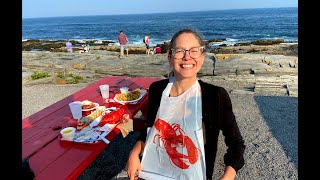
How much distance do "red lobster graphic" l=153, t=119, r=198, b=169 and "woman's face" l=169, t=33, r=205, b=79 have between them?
A: 1.42ft

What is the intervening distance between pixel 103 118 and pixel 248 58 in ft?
37.5

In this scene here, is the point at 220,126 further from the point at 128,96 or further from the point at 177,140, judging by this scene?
the point at 128,96

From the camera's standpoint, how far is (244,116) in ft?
19.2

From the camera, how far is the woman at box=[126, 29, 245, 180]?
2039 mm

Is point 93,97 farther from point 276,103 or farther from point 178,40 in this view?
point 276,103

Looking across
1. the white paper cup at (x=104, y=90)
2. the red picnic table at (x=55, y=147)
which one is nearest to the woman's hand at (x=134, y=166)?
the red picnic table at (x=55, y=147)

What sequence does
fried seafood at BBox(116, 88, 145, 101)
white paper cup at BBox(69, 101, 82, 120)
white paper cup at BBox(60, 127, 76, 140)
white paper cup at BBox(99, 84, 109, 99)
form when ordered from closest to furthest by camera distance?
white paper cup at BBox(60, 127, 76, 140) < white paper cup at BBox(69, 101, 82, 120) < fried seafood at BBox(116, 88, 145, 101) < white paper cup at BBox(99, 84, 109, 99)

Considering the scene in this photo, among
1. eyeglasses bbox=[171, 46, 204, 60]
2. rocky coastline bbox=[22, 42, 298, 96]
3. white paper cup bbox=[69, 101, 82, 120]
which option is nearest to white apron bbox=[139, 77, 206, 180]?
eyeglasses bbox=[171, 46, 204, 60]

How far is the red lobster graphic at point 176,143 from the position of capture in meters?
2.04

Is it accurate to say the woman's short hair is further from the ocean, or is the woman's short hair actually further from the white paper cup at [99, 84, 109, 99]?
the white paper cup at [99, 84, 109, 99]

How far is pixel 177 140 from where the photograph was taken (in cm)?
210

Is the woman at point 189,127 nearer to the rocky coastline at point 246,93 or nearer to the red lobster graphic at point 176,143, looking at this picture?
the red lobster graphic at point 176,143

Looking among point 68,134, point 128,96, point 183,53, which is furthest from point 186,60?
point 128,96
